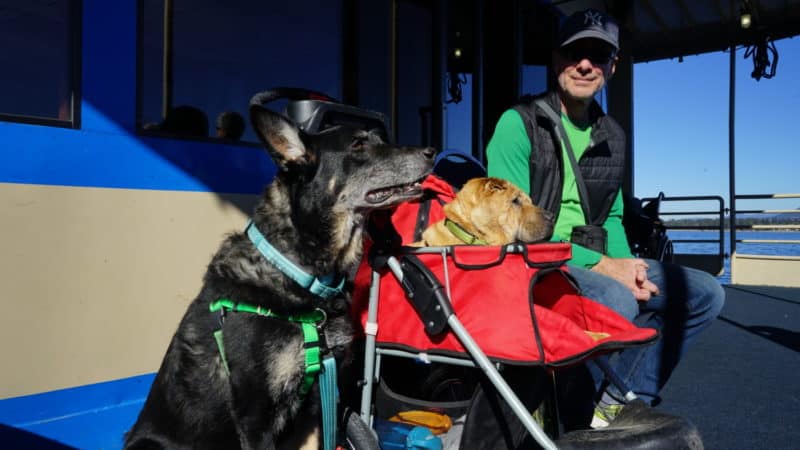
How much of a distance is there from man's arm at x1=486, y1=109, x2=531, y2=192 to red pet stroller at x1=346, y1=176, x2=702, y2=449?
67cm

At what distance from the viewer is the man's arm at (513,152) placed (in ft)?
8.48

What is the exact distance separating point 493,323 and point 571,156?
1280 millimetres

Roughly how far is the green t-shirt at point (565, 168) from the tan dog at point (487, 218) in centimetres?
21

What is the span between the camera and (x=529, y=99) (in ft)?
9.26

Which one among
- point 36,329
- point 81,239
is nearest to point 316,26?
point 81,239

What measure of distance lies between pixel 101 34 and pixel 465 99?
12.1ft

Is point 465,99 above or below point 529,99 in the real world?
above

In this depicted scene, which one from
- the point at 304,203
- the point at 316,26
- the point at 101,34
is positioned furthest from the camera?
the point at 316,26

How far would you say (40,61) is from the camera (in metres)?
2.36

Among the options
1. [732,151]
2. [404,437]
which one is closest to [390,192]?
[404,437]

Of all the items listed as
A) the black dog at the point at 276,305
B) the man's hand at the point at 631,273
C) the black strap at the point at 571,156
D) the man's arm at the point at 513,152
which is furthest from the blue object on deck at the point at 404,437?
the black strap at the point at 571,156

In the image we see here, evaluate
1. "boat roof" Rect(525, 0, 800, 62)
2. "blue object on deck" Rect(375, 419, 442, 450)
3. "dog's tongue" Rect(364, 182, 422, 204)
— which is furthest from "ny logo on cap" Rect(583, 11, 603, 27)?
"boat roof" Rect(525, 0, 800, 62)

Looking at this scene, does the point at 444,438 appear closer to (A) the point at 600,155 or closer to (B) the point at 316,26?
(A) the point at 600,155

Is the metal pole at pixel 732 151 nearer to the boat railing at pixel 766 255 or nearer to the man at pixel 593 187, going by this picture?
the boat railing at pixel 766 255
